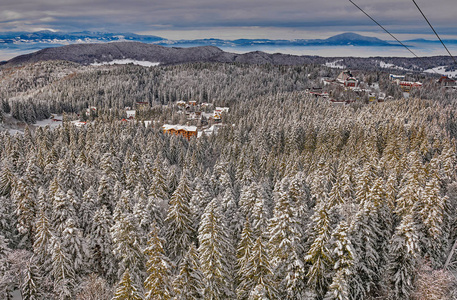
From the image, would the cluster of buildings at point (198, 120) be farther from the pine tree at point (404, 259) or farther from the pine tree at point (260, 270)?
the pine tree at point (260, 270)

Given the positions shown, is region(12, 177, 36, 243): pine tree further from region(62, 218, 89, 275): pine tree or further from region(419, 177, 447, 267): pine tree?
region(419, 177, 447, 267): pine tree

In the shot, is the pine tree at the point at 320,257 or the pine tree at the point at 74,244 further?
the pine tree at the point at 74,244

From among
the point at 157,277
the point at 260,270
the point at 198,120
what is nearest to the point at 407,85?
the point at 198,120

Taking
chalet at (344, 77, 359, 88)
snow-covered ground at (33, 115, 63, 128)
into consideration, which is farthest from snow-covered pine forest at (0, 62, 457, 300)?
chalet at (344, 77, 359, 88)

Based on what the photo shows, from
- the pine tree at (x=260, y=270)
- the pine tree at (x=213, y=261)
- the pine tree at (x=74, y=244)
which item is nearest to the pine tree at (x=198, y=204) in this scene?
the pine tree at (x=213, y=261)

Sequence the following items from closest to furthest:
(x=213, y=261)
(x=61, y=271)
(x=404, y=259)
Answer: (x=213, y=261)
(x=404, y=259)
(x=61, y=271)

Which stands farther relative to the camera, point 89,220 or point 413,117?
point 413,117

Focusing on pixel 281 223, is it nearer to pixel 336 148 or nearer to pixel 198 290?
pixel 198 290

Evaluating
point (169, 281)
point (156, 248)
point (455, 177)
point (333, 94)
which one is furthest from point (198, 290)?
point (333, 94)

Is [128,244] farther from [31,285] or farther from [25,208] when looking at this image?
[25,208]
